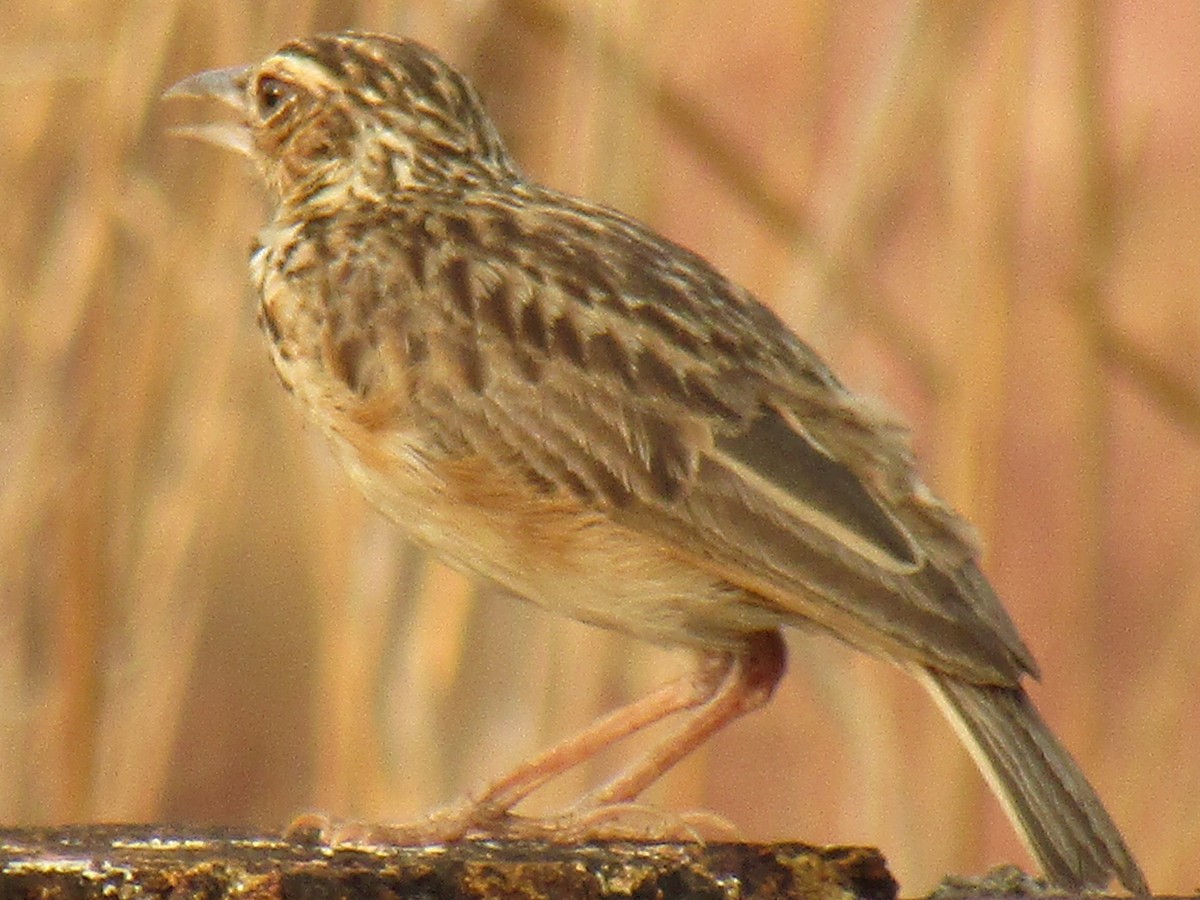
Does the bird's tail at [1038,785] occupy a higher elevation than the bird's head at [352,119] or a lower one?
lower

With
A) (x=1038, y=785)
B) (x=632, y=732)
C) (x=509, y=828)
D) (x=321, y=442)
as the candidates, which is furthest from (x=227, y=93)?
(x=1038, y=785)

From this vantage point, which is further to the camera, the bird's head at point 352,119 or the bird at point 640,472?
the bird's head at point 352,119

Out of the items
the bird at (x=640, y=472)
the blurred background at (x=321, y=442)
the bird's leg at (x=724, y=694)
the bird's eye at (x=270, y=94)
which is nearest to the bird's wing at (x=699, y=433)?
the bird at (x=640, y=472)

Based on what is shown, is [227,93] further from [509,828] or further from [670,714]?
[509,828]

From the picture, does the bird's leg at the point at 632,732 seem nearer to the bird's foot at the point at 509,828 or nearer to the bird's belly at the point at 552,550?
the bird's foot at the point at 509,828

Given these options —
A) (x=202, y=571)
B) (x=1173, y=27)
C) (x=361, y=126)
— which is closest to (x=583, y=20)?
(x=361, y=126)

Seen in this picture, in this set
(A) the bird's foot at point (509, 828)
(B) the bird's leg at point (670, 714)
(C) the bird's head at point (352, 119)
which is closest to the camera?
(A) the bird's foot at point (509, 828)

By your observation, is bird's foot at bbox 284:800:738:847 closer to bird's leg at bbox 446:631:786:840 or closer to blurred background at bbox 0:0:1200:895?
bird's leg at bbox 446:631:786:840
